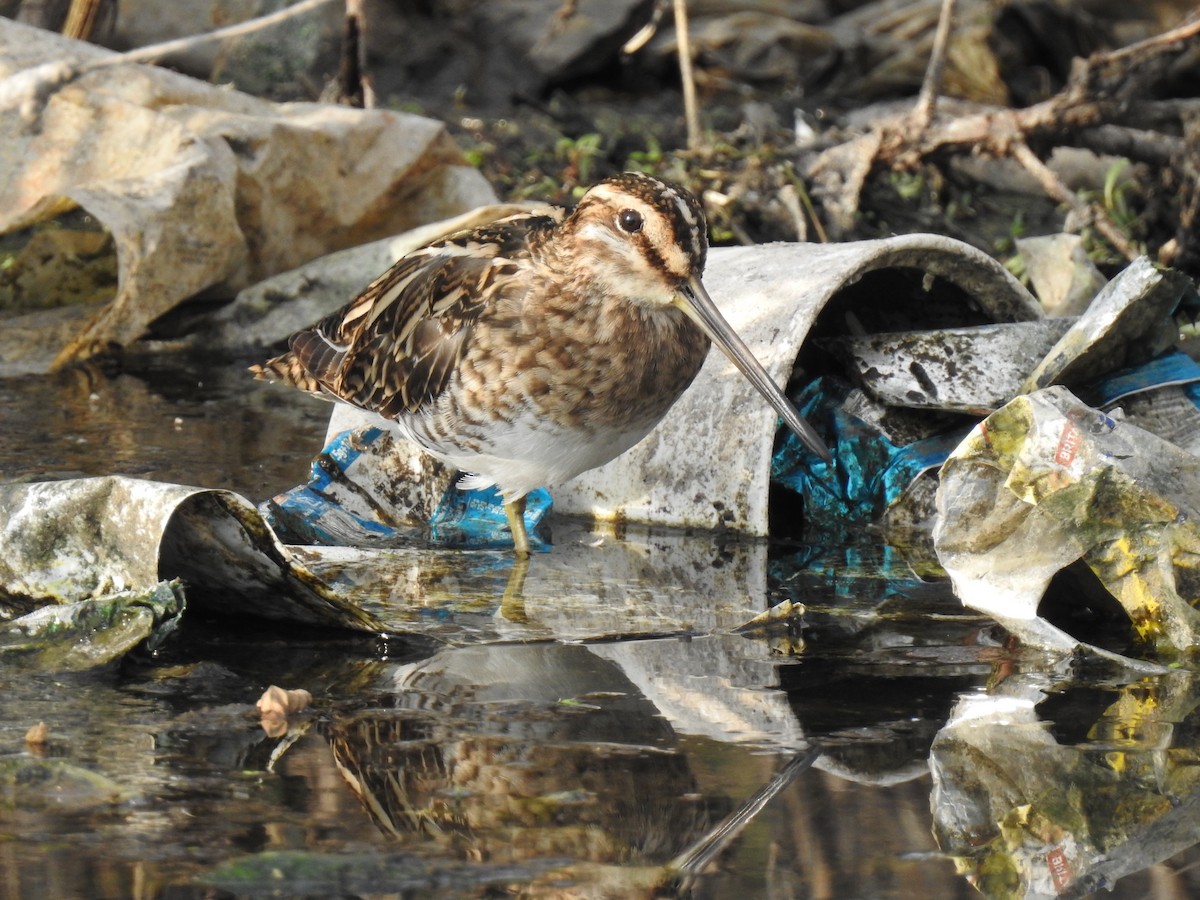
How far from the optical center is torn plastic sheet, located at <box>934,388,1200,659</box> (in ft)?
13.4

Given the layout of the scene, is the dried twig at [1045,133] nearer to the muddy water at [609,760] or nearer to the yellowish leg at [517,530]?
the yellowish leg at [517,530]

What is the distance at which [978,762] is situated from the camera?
3367 mm

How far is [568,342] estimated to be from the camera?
479 cm

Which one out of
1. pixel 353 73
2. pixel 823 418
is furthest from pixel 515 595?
pixel 353 73

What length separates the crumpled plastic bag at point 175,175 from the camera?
7.49 metres

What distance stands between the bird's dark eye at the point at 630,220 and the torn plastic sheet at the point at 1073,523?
1075mm

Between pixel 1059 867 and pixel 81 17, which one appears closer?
pixel 1059 867

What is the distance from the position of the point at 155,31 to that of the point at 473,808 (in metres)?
8.59

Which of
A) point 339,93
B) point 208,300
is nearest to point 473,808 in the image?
point 208,300

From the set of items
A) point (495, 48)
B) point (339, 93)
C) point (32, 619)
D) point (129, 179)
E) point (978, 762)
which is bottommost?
point (978, 762)

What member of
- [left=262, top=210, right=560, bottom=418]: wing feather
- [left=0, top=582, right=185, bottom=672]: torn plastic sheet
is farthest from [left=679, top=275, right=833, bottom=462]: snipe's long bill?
[left=0, top=582, right=185, bottom=672]: torn plastic sheet

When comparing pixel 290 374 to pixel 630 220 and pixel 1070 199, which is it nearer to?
pixel 630 220

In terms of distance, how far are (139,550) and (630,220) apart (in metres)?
1.59

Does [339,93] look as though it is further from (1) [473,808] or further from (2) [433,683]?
(1) [473,808]
